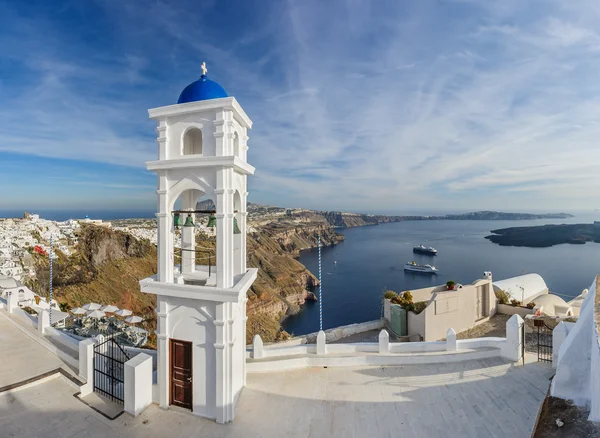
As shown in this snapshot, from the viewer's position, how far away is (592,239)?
118562 millimetres

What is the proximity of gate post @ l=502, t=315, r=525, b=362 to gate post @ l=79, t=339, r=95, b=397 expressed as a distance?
10.0 meters

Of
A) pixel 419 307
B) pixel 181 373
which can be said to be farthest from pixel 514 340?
pixel 419 307

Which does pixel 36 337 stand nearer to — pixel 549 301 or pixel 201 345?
pixel 201 345

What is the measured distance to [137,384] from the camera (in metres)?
5.89

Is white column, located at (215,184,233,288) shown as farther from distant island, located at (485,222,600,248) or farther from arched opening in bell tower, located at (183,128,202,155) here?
distant island, located at (485,222,600,248)

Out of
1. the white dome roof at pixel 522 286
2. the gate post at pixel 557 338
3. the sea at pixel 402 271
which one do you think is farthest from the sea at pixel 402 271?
the gate post at pixel 557 338

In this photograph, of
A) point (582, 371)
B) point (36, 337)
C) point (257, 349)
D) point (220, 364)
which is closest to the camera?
point (582, 371)

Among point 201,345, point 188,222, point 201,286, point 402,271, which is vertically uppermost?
point 188,222

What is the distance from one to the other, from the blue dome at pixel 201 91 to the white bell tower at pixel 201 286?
20mm

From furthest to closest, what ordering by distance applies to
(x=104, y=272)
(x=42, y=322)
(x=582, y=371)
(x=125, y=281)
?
(x=125, y=281) < (x=104, y=272) < (x=42, y=322) < (x=582, y=371)

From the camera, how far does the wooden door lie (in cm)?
614

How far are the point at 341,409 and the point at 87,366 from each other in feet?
18.6

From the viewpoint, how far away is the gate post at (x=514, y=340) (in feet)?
25.0

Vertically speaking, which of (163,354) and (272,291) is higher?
(163,354)
